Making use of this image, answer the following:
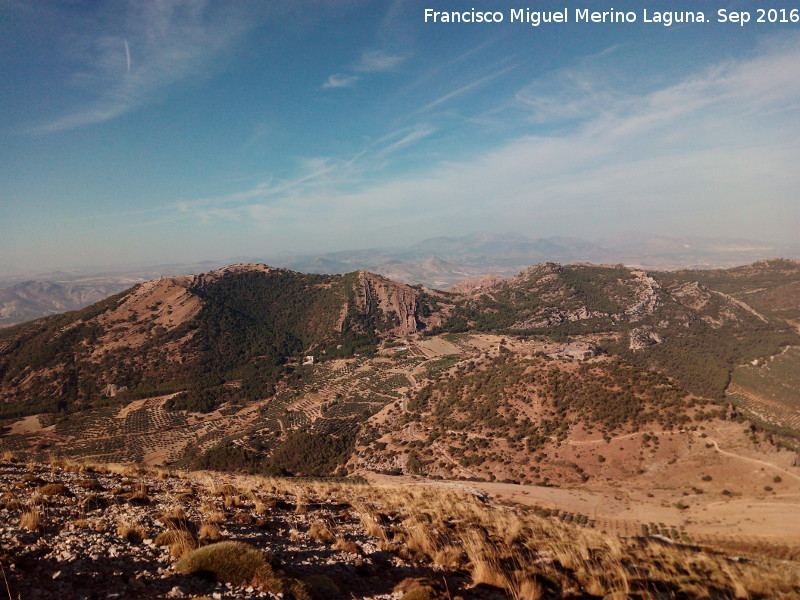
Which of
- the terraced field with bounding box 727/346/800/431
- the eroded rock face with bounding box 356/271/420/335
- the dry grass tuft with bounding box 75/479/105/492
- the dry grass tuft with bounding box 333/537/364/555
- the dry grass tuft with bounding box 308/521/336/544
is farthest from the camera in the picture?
the eroded rock face with bounding box 356/271/420/335

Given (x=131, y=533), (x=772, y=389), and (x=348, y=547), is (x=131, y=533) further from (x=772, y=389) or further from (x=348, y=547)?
(x=772, y=389)

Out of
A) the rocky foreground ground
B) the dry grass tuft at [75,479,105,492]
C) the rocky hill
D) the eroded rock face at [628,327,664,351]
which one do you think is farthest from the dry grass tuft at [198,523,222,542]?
the eroded rock face at [628,327,664,351]

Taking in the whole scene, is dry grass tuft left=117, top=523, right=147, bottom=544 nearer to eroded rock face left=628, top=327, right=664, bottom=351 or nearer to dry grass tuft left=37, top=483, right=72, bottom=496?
dry grass tuft left=37, top=483, right=72, bottom=496

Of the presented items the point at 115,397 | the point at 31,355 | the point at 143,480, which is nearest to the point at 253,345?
the point at 115,397

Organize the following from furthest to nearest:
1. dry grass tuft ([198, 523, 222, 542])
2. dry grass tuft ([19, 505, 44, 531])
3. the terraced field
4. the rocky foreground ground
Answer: the terraced field < dry grass tuft ([198, 523, 222, 542]) < dry grass tuft ([19, 505, 44, 531]) < the rocky foreground ground

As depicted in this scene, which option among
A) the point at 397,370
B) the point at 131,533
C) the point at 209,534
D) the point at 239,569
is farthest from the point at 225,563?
the point at 397,370

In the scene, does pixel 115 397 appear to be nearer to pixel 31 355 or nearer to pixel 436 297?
pixel 31 355

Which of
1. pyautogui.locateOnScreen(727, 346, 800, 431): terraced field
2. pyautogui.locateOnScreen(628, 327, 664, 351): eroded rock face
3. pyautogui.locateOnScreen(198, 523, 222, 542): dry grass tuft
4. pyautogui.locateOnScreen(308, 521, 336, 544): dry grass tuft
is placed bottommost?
pyautogui.locateOnScreen(727, 346, 800, 431): terraced field
